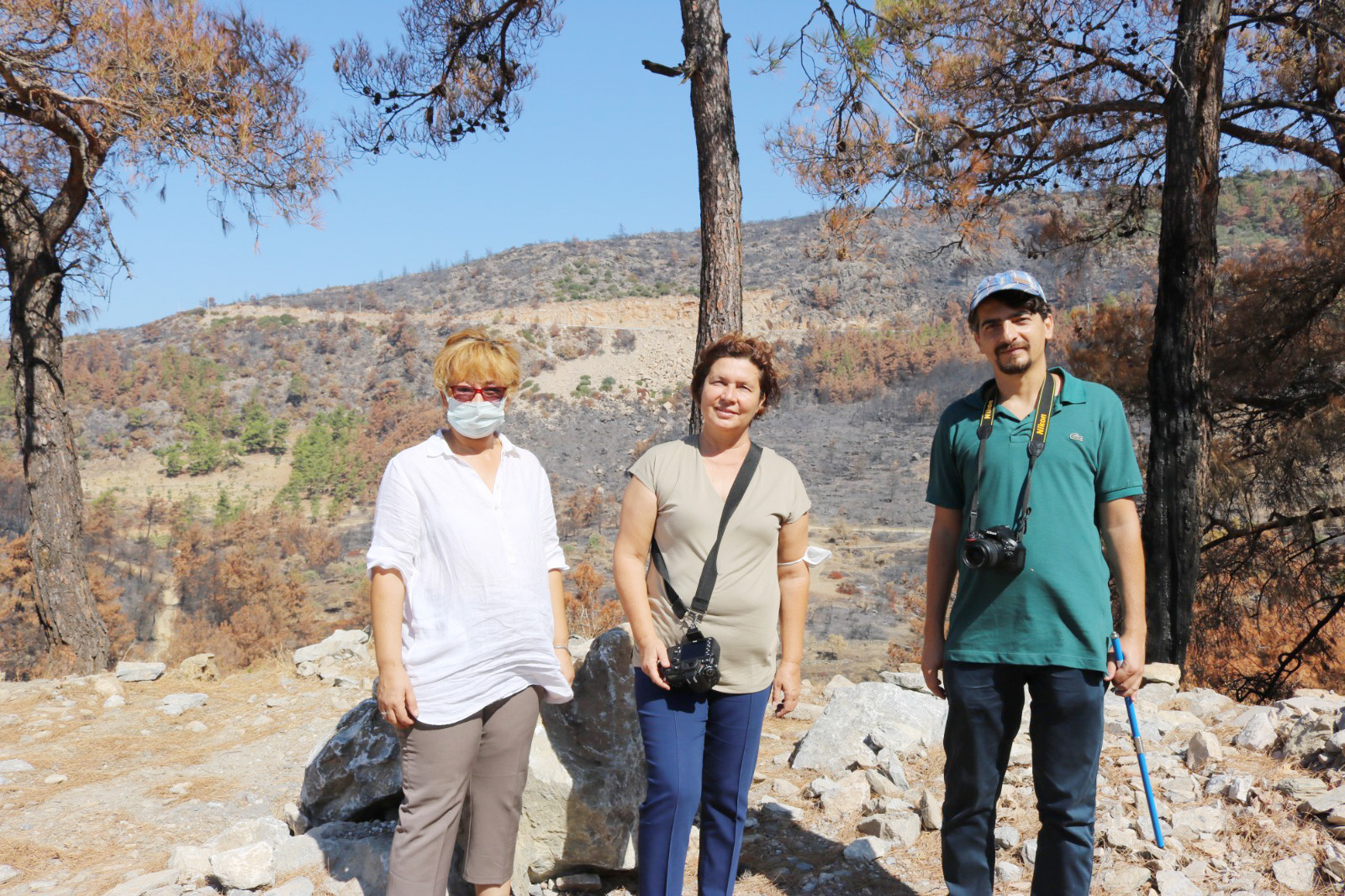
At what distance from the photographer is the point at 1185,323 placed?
5.79 m

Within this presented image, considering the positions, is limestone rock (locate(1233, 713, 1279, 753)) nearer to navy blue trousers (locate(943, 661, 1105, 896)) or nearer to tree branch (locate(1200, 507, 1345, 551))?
navy blue trousers (locate(943, 661, 1105, 896))

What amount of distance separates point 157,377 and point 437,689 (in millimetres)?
39671

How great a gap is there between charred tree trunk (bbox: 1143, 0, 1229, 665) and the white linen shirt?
4.96m

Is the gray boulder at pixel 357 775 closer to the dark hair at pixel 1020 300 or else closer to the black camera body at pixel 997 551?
the black camera body at pixel 997 551

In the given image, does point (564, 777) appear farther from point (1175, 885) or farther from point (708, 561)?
point (1175, 885)

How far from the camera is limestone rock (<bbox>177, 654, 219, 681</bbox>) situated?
22.3 feet

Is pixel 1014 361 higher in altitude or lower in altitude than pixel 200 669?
higher

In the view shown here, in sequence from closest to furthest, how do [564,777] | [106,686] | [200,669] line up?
[564,777] < [106,686] < [200,669]

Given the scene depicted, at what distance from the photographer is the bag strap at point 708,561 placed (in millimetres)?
2188

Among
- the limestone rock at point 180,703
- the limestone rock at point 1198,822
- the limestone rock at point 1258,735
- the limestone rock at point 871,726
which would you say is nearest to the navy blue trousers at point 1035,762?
the limestone rock at point 1198,822

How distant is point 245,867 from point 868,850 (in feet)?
6.46

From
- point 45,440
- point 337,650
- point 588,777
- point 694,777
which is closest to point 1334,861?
point 694,777

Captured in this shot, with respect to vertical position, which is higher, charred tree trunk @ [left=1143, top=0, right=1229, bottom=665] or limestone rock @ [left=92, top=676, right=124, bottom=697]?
charred tree trunk @ [left=1143, top=0, right=1229, bottom=665]

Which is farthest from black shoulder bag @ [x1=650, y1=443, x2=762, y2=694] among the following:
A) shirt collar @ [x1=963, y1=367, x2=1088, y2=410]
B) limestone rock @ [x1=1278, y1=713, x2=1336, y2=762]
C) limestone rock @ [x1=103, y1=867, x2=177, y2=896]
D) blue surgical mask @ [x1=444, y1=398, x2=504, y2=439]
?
limestone rock @ [x1=1278, y1=713, x2=1336, y2=762]
